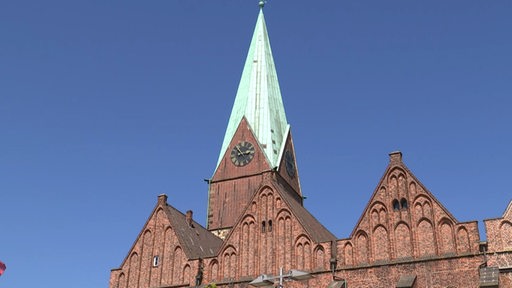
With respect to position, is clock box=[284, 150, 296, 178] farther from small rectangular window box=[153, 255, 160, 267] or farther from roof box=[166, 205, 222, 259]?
small rectangular window box=[153, 255, 160, 267]

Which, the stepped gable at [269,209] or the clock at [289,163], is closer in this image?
the stepped gable at [269,209]

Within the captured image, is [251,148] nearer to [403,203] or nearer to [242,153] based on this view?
[242,153]

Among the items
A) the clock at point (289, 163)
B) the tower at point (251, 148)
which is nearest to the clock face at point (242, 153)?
the tower at point (251, 148)

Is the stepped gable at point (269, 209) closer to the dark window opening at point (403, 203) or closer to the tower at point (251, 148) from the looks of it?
the dark window opening at point (403, 203)

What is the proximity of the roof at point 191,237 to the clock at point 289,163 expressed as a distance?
15681mm

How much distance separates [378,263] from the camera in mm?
31141

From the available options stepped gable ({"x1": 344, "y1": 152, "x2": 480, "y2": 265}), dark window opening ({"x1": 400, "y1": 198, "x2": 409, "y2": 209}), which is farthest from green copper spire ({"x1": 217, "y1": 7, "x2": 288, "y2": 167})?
dark window opening ({"x1": 400, "y1": 198, "x2": 409, "y2": 209})

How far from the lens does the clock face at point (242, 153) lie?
2234 inches

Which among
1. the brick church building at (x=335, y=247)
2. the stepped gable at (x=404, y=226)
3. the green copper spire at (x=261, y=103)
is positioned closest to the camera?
the brick church building at (x=335, y=247)

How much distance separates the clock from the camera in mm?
58531

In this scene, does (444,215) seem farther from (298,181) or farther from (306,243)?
(298,181)

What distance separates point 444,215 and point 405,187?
2.55 metres

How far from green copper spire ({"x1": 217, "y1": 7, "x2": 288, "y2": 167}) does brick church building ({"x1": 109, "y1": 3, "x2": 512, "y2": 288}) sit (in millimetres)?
15108

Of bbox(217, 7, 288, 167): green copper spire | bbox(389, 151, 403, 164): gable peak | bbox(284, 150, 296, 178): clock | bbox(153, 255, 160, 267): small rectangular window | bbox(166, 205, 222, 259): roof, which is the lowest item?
bbox(153, 255, 160, 267): small rectangular window
